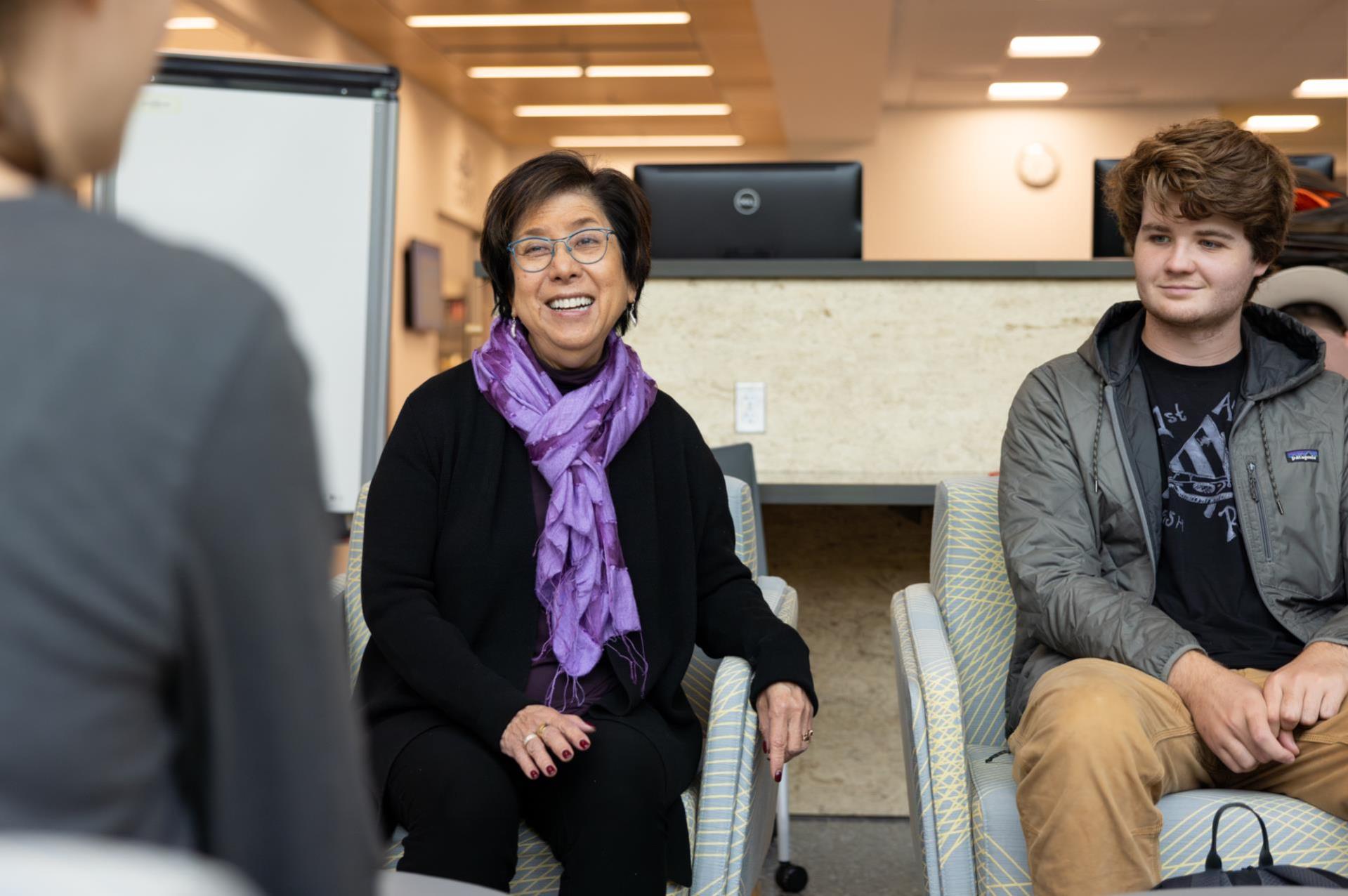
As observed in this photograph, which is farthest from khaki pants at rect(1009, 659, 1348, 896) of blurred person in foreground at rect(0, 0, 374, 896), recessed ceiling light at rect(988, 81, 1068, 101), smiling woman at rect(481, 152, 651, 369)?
recessed ceiling light at rect(988, 81, 1068, 101)

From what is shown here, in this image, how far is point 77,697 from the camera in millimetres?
535

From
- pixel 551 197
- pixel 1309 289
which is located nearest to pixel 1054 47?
pixel 1309 289

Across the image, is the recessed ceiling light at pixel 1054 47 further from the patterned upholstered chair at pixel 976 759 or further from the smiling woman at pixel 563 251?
the smiling woman at pixel 563 251

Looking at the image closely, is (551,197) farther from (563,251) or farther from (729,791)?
(729,791)

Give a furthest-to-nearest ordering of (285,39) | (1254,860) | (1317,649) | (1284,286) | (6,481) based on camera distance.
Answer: (285,39)
(1284,286)
(1317,649)
(1254,860)
(6,481)

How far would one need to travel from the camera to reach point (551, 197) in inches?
77.8

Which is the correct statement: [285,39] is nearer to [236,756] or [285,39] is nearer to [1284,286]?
[1284,286]

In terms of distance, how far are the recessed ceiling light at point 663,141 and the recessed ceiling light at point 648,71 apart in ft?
6.72

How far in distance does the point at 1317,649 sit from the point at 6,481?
5.76 feet

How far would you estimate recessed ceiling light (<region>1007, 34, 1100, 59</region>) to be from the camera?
8.18 metres

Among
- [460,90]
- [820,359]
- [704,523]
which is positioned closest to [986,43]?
[460,90]

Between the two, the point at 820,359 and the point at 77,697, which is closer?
the point at 77,697

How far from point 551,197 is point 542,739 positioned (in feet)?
2.76

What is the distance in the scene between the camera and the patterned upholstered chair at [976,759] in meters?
1.67
